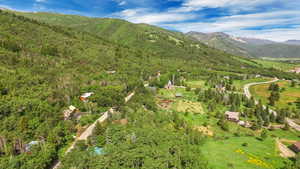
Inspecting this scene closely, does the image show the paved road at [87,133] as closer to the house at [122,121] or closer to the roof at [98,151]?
the house at [122,121]

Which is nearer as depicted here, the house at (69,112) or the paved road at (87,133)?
the paved road at (87,133)

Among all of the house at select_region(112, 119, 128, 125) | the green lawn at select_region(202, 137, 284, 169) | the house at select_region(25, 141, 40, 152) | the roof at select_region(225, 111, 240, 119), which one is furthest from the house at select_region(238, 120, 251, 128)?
the house at select_region(25, 141, 40, 152)

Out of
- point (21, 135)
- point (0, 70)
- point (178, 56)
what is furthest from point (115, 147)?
point (178, 56)

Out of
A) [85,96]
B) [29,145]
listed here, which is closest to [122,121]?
[85,96]

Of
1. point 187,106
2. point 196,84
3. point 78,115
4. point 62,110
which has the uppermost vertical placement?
point 62,110

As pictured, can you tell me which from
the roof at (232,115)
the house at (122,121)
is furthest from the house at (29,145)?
the roof at (232,115)

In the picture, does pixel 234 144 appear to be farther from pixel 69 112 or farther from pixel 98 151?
pixel 69 112

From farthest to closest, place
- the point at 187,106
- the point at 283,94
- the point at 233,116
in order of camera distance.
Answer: the point at 283,94, the point at 187,106, the point at 233,116

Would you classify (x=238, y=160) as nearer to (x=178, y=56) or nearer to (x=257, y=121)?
(x=257, y=121)
